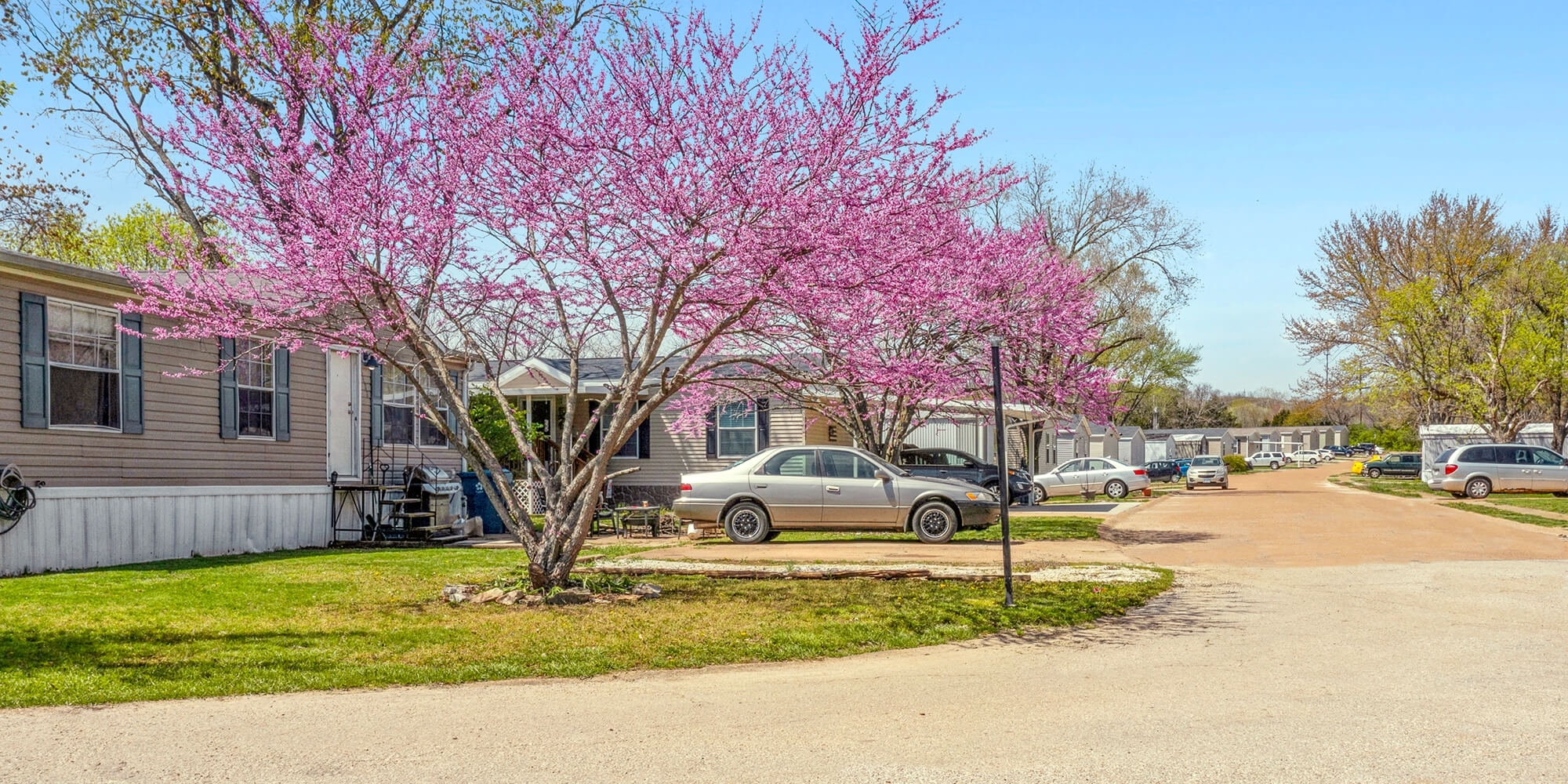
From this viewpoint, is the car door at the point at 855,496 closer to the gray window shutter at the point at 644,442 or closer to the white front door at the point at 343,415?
the white front door at the point at 343,415

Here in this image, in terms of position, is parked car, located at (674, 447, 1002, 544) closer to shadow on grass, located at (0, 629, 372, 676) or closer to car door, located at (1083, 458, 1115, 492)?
shadow on grass, located at (0, 629, 372, 676)

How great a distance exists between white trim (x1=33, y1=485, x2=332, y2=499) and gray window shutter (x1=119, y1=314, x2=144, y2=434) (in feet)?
2.54

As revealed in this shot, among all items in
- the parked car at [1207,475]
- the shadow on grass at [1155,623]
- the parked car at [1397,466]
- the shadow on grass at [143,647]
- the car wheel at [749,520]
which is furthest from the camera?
the parked car at [1397,466]

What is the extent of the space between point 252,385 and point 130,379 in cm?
A: 229

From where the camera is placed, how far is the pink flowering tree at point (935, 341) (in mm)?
10320

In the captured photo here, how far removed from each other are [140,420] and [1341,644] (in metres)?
13.5

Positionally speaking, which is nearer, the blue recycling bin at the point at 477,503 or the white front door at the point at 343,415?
the white front door at the point at 343,415

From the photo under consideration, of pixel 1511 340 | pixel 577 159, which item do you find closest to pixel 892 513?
pixel 577 159

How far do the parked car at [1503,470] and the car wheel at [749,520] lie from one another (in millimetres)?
22789

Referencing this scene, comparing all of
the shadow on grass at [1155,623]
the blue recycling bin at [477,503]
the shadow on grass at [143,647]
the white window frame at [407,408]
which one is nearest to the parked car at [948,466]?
the blue recycling bin at [477,503]

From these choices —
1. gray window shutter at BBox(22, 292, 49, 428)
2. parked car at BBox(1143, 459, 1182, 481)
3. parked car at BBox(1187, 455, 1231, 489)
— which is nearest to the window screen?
gray window shutter at BBox(22, 292, 49, 428)

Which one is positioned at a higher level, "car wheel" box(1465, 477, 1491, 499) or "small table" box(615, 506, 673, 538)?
"small table" box(615, 506, 673, 538)

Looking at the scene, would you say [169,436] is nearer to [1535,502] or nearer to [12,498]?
[12,498]

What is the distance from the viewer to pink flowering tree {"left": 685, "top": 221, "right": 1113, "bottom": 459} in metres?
10.3
